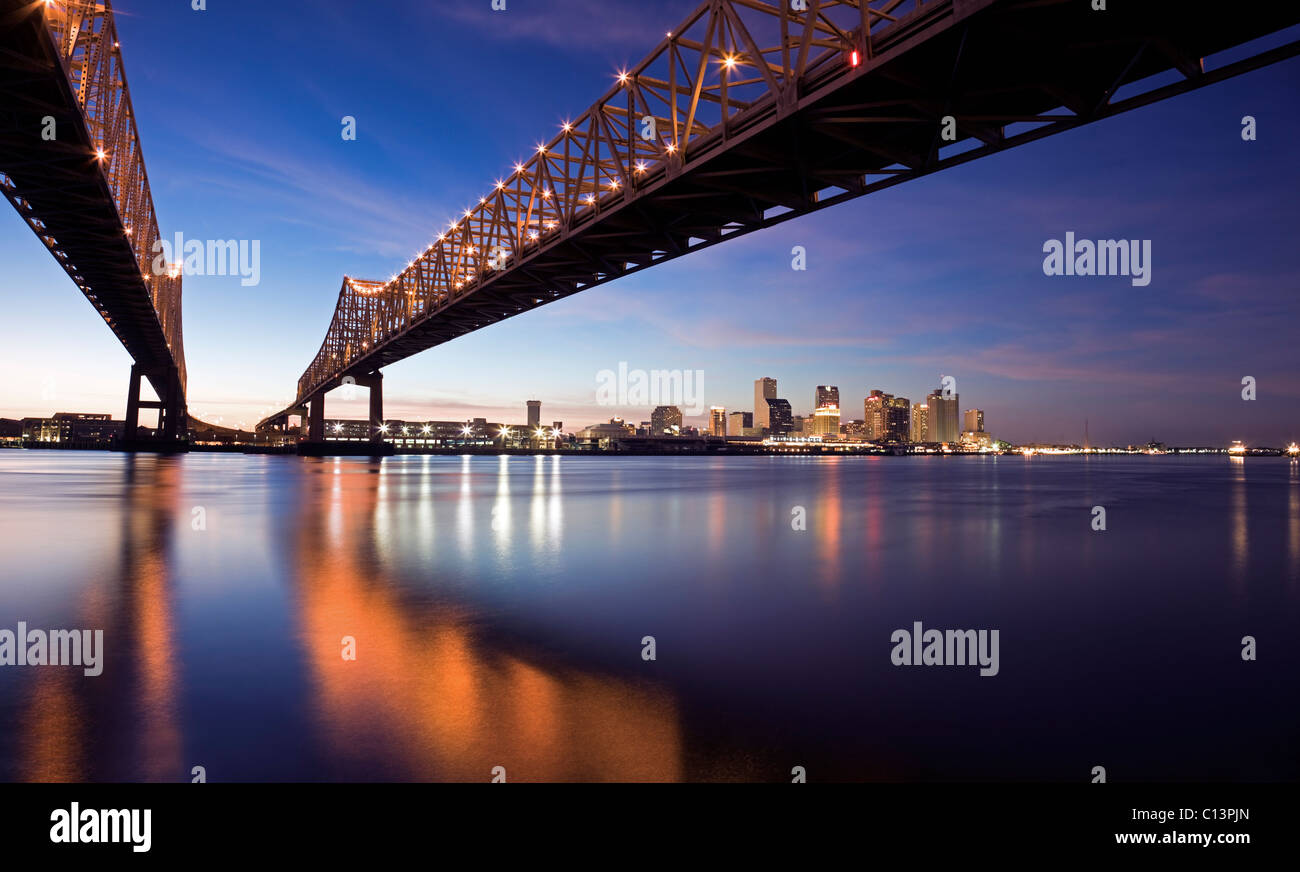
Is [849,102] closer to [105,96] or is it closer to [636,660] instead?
[636,660]

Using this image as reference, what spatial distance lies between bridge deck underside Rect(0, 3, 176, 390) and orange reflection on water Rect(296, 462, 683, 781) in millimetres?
17898

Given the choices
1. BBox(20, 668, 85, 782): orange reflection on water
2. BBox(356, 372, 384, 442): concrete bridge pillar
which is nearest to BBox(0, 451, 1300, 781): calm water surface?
BBox(20, 668, 85, 782): orange reflection on water

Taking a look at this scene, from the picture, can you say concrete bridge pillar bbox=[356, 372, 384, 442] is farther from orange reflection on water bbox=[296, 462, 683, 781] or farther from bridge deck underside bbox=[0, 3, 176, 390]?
orange reflection on water bbox=[296, 462, 683, 781]

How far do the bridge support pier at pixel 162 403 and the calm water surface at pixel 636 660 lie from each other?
292 ft

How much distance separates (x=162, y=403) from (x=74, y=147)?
92790 mm

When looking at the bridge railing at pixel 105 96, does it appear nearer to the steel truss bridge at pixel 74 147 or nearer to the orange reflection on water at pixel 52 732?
the steel truss bridge at pixel 74 147

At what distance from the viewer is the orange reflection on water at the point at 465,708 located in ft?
14.0

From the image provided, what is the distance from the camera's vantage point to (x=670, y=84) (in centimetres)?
2142

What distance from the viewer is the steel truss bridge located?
634 inches

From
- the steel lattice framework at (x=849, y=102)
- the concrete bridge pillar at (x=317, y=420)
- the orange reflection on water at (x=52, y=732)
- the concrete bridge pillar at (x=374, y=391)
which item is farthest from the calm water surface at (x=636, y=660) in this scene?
the concrete bridge pillar at (x=317, y=420)

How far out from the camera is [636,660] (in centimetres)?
679

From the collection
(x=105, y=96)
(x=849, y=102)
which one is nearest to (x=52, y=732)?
(x=849, y=102)

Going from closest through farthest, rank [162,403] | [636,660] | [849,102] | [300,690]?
[300,690]
[636,660]
[849,102]
[162,403]
